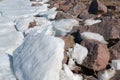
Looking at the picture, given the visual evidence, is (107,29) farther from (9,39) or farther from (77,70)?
(9,39)

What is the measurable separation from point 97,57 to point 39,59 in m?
1.03

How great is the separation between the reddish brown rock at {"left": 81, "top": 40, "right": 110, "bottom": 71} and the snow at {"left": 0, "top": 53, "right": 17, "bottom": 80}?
138 cm

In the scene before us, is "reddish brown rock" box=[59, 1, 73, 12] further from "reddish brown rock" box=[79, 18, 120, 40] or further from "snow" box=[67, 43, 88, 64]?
"snow" box=[67, 43, 88, 64]

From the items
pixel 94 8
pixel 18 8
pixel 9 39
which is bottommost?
pixel 18 8

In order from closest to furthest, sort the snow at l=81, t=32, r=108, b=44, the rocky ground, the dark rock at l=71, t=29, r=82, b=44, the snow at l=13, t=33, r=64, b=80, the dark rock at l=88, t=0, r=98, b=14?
the snow at l=13, t=33, r=64, b=80 < the rocky ground < the snow at l=81, t=32, r=108, b=44 < the dark rock at l=71, t=29, r=82, b=44 < the dark rock at l=88, t=0, r=98, b=14

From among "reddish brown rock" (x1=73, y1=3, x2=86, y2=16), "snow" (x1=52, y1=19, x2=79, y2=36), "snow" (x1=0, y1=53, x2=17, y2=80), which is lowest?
"reddish brown rock" (x1=73, y1=3, x2=86, y2=16)

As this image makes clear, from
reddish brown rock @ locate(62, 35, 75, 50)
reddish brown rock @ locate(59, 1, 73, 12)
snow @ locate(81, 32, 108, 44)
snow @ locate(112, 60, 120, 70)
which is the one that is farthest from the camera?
reddish brown rock @ locate(59, 1, 73, 12)

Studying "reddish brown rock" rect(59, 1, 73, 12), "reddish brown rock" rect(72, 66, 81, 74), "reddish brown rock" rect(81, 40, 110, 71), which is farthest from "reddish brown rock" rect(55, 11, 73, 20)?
"reddish brown rock" rect(72, 66, 81, 74)

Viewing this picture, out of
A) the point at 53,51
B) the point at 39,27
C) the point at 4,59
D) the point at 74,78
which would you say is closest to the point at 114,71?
the point at 74,78

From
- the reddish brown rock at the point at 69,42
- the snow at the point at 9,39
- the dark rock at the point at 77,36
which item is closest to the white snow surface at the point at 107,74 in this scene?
the reddish brown rock at the point at 69,42

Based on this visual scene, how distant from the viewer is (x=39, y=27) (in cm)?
862

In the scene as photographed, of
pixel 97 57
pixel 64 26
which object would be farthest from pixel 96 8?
pixel 97 57

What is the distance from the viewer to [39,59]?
558cm

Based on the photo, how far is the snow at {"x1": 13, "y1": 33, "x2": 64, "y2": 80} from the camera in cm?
525
